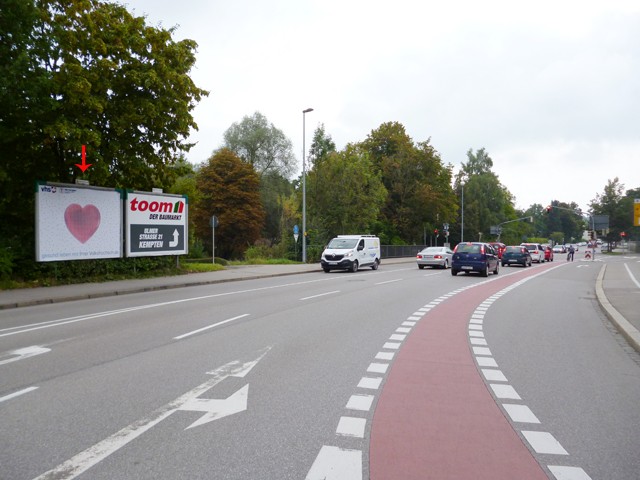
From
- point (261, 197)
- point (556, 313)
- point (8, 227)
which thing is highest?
point (261, 197)

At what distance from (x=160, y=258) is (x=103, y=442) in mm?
19669

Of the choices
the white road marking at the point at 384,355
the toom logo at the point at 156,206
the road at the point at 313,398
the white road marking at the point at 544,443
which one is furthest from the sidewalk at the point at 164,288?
the white road marking at the point at 544,443

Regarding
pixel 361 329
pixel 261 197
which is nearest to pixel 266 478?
pixel 361 329

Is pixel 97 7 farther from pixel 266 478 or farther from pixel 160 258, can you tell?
pixel 266 478

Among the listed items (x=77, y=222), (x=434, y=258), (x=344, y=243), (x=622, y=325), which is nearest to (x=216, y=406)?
(x=622, y=325)

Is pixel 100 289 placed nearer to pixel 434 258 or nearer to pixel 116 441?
pixel 116 441

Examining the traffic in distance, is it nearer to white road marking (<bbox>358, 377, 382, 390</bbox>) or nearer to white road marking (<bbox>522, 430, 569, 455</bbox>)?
white road marking (<bbox>358, 377, 382, 390</bbox>)

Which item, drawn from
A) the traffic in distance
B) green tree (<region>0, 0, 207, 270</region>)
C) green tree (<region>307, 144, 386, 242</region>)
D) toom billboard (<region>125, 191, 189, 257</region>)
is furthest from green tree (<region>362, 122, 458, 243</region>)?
green tree (<region>0, 0, 207, 270</region>)

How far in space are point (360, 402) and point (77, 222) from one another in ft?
53.1

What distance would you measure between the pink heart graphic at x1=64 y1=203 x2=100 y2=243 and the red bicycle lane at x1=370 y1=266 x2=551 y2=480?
14.5m

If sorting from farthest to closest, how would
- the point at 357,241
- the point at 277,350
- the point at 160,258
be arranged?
the point at 357,241
the point at 160,258
the point at 277,350

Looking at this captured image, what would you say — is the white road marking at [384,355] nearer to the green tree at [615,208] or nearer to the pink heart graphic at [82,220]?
the pink heart graphic at [82,220]

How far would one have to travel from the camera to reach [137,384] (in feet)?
19.9

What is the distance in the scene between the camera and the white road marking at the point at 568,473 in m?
3.80
